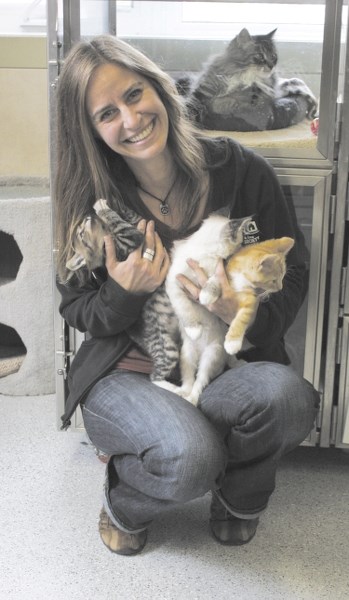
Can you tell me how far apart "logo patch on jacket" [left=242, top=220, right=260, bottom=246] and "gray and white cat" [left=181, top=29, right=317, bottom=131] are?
0.31m

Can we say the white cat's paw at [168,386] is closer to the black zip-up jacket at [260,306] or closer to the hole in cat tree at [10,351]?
the black zip-up jacket at [260,306]

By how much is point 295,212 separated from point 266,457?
0.54 m

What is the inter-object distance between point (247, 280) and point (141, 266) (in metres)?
0.20

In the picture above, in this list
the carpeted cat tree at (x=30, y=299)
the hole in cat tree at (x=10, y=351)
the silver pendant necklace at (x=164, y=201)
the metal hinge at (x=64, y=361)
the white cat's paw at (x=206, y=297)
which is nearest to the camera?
the white cat's paw at (x=206, y=297)

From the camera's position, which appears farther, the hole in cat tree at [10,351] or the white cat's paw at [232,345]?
the hole in cat tree at [10,351]

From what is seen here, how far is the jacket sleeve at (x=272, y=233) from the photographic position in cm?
145

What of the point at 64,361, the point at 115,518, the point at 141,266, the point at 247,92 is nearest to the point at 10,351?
the point at 64,361

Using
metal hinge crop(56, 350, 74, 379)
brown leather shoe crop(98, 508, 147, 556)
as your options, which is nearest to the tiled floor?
brown leather shoe crop(98, 508, 147, 556)

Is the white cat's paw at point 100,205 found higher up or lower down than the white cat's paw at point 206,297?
higher up

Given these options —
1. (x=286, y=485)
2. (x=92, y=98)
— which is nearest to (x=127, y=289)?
(x=92, y=98)

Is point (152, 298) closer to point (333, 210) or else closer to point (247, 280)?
point (247, 280)

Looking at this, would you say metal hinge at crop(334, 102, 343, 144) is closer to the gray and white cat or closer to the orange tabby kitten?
the gray and white cat

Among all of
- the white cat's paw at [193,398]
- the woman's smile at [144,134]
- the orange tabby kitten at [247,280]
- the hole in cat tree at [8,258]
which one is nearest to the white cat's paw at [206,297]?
the orange tabby kitten at [247,280]

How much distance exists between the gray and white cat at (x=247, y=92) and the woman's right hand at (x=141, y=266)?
314 mm
